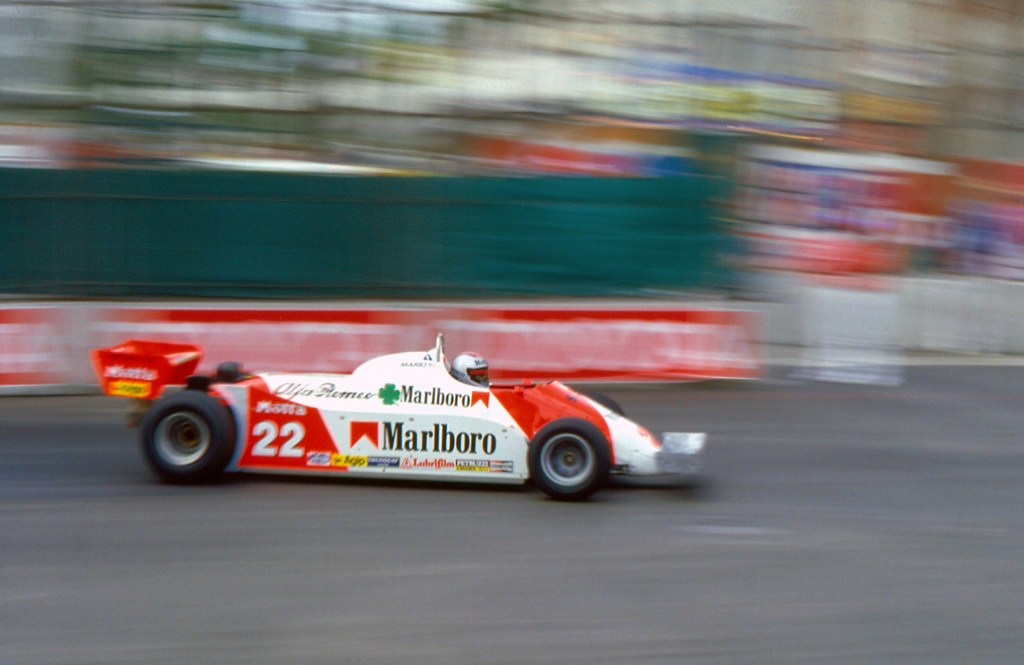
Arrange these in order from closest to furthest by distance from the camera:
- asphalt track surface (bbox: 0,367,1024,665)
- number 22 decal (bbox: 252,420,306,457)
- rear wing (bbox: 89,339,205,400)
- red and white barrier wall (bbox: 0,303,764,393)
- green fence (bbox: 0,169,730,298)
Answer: asphalt track surface (bbox: 0,367,1024,665) → number 22 decal (bbox: 252,420,306,457) → rear wing (bbox: 89,339,205,400) → red and white barrier wall (bbox: 0,303,764,393) → green fence (bbox: 0,169,730,298)

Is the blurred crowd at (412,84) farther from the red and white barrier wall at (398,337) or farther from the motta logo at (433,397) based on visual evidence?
the motta logo at (433,397)

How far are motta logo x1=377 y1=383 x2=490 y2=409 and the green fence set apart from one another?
4.38 metres

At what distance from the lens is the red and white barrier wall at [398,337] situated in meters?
10.5

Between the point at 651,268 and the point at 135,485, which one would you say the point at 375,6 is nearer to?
the point at 651,268

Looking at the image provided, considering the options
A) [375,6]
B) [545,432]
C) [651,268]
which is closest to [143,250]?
[375,6]

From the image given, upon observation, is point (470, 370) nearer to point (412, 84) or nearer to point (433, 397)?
point (433, 397)

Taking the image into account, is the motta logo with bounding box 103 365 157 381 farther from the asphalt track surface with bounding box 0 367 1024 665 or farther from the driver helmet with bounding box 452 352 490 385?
the driver helmet with bounding box 452 352 490 385

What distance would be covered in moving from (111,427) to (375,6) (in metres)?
5.87

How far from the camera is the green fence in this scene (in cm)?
1088

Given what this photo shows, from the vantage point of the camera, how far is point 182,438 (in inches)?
276

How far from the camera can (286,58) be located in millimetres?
11930

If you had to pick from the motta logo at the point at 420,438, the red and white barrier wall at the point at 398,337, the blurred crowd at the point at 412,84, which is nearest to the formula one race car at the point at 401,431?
the motta logo at the point at 420,438

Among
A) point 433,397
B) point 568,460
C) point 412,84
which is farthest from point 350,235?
point 568,460

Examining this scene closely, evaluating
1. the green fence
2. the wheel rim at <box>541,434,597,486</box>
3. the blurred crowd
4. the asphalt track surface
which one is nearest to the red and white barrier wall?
the green fence
